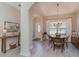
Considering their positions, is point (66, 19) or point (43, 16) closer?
point (66, 19)

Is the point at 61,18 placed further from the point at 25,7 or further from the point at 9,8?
the point at 25,7

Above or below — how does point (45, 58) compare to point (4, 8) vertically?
below

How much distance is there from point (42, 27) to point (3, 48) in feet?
20.2

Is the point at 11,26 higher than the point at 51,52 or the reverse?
higher

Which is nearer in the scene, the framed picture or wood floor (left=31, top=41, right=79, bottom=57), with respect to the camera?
wood floor (left=31, top=41, right=79, bottom=57)

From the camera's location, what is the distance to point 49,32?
11266 millimetres

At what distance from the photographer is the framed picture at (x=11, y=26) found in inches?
243

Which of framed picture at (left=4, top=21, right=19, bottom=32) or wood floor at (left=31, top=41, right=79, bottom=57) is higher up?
framed picture at (left=4, top=21, right=19, bottom=32)

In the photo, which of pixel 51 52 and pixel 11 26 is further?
pixel 11 26

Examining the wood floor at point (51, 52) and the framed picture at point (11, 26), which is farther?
the framed picture at point (11, 26)

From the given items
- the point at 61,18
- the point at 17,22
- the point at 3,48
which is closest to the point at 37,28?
the point at 61,18

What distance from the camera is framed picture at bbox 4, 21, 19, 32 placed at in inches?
243

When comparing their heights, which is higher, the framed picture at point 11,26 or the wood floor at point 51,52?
the framed picture at point 11,26

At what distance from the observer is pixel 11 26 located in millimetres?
6676
